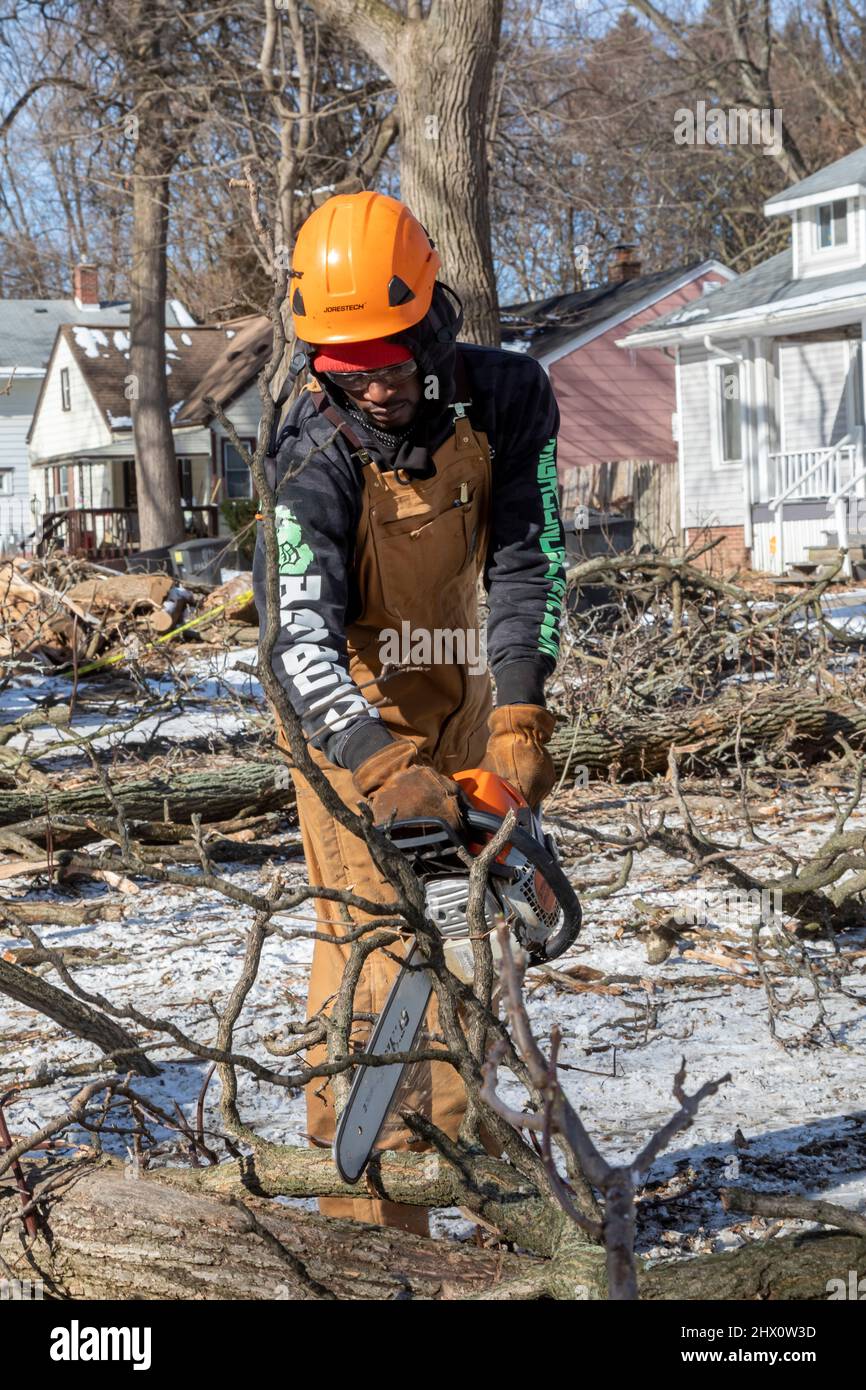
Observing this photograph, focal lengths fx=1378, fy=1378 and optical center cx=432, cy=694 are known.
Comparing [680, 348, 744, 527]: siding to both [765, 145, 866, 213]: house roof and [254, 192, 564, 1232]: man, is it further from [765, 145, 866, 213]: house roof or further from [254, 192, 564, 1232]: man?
[254, 192, 564, 1232]: man

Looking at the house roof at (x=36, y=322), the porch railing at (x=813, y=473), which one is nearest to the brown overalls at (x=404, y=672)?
the porch railing at (x=813, y=473)

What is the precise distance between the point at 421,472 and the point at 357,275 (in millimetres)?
426

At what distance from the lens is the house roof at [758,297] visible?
64.3 feet

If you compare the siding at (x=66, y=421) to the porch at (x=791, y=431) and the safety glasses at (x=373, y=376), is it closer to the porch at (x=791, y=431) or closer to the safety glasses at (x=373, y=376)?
the porch at (x=791, y=431)

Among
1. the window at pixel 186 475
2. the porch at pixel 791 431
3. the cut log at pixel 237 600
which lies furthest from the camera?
the window at pixel 186 475

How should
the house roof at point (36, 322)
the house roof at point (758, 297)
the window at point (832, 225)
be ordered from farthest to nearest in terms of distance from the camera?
the house roof at point (36, 322), the window at point (832, 225), the house roof at point (758, 297)

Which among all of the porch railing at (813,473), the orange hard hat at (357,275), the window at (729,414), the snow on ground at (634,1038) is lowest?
the snow on ground at (634,1038)

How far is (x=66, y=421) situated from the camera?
39.2 metres

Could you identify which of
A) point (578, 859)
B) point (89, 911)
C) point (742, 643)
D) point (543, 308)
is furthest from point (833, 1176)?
point (543, 308)

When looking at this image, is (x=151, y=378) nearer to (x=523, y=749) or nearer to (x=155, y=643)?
(x=155, y=643)

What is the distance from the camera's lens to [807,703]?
21.6ft

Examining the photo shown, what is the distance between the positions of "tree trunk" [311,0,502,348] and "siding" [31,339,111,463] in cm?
2829

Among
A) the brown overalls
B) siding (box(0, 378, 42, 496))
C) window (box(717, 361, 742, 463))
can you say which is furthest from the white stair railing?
siding (box(0, 378, 42, 496))

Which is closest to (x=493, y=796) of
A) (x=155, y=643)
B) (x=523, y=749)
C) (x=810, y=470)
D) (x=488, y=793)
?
(x=488, y=793)
